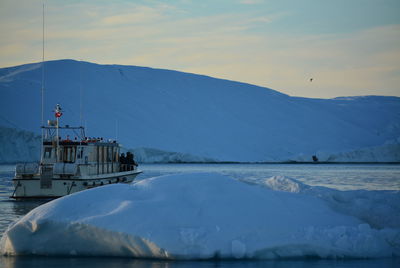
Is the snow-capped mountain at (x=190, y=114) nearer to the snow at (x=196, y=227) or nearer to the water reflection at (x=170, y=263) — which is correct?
the snow at (x=196, y=227)

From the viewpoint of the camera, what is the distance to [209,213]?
31.1ft

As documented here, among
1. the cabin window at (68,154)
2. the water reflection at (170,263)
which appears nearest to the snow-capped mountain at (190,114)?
the cabin window at (68,154)

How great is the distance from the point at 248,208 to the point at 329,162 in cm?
5620

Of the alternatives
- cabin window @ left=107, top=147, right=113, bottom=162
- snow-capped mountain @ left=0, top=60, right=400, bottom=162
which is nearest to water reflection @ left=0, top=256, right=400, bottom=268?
cabin window @ left=107, top=147, right=113, bottom=162

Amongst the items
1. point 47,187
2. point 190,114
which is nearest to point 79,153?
point 47,187

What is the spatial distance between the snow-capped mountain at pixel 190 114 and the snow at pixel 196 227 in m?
50.8

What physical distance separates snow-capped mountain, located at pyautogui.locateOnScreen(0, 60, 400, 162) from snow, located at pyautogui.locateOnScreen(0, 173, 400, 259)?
1999 inches

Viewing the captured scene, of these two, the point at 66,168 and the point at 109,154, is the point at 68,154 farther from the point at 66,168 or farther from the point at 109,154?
the point at 109,154

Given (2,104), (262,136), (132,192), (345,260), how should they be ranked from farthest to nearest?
(262,136) → (2,104) → (132,192) → (345,260)

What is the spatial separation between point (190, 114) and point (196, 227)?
66.2 meters

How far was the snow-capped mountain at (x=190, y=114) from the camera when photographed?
66.4 metres

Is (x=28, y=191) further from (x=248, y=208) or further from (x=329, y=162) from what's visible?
(x=329, y=162)

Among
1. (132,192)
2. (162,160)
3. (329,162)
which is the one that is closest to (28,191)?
(132,192)

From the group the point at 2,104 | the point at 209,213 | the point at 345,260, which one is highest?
the point at 2,104
